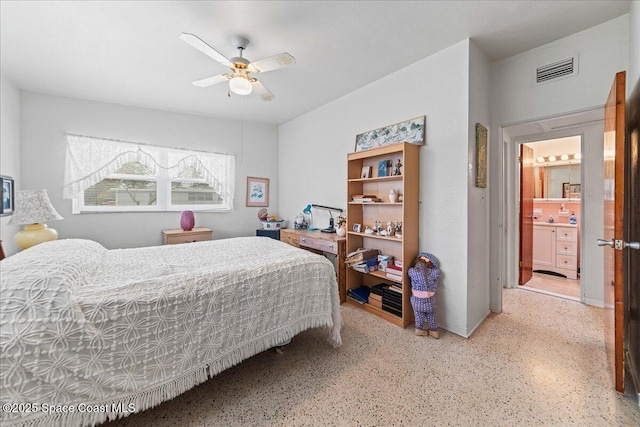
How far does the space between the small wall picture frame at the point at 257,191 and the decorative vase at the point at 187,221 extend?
1.00 m

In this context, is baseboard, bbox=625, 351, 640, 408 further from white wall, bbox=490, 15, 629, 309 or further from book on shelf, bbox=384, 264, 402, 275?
book on shelf, bbox=384, 264, 402, 275

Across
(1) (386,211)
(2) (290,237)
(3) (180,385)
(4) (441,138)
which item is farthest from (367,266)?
(3) (180,385)

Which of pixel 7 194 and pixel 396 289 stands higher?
pixel 7 194

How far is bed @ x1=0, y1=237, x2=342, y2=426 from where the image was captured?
103 cm

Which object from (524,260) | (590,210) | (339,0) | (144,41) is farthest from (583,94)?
(144,41)

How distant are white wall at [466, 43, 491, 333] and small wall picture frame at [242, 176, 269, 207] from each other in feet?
10.9

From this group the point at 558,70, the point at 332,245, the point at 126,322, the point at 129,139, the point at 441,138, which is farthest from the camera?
the point at 129,139

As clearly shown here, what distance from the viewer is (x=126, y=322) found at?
1214 mm

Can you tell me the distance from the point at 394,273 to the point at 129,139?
3.92 m

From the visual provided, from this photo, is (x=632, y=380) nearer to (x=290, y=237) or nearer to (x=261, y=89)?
(x=290, y=237)

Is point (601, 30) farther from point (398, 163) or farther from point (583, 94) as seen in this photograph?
point (398, 163)

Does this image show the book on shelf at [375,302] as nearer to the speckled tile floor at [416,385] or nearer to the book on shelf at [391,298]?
the book on shelf at [391,298]

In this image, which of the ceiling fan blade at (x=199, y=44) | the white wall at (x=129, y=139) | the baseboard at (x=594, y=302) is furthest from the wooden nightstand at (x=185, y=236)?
the baseboard at (x=594, y=302)

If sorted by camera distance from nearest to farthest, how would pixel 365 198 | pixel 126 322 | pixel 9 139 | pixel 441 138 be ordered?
pixel 126 322, pixel 441 138, pixel 9 139, pixel 365 198
